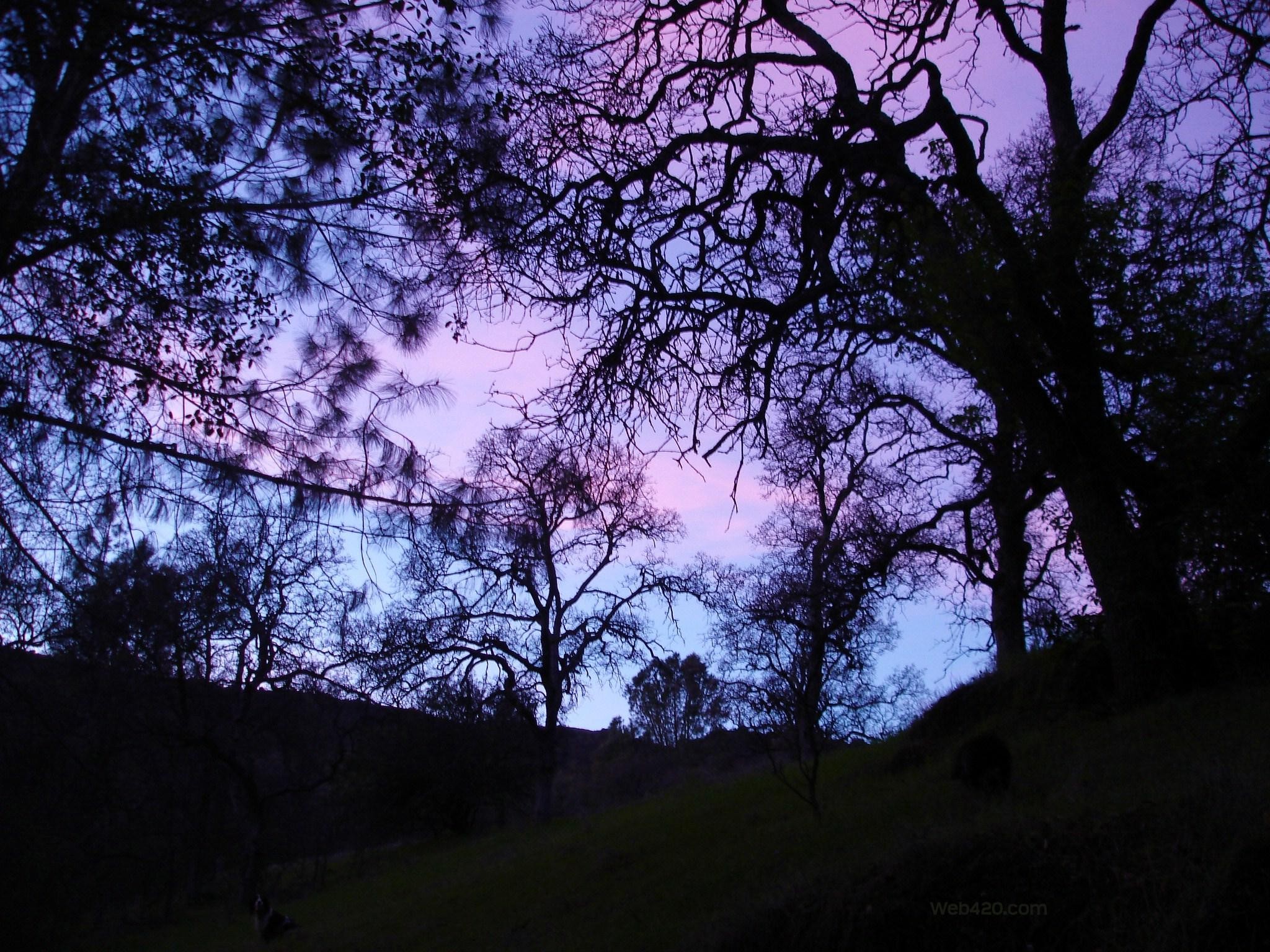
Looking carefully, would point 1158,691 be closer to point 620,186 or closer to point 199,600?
point 620,186

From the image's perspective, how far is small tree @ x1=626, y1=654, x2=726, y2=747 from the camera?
2338 cm

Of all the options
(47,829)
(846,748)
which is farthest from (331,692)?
(846,748)

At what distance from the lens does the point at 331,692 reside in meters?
17.0

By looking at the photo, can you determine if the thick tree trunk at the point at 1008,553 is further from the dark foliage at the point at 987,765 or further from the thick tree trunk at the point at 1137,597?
the dark foliage at the point at 987,765

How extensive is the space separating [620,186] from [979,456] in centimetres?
831

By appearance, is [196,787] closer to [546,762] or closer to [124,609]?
[546,762]

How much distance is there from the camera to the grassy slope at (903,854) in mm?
5418

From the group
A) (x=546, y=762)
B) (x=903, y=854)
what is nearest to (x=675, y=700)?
(x=546, y=762)

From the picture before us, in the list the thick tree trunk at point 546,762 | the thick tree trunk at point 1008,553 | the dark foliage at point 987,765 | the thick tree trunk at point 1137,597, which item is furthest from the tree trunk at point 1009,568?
the thick tree trunk at point 546,762

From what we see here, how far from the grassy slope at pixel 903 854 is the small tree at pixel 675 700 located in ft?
13.7

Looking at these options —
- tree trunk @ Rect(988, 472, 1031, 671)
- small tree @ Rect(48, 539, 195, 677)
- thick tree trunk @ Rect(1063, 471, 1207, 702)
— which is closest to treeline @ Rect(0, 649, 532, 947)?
small tree @ Rect(48, 539, 195, 677)

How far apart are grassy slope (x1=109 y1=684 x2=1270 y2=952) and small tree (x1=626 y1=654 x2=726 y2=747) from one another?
4179mm

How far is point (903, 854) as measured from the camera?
6531 mm

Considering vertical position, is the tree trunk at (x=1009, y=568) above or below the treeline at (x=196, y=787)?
above
